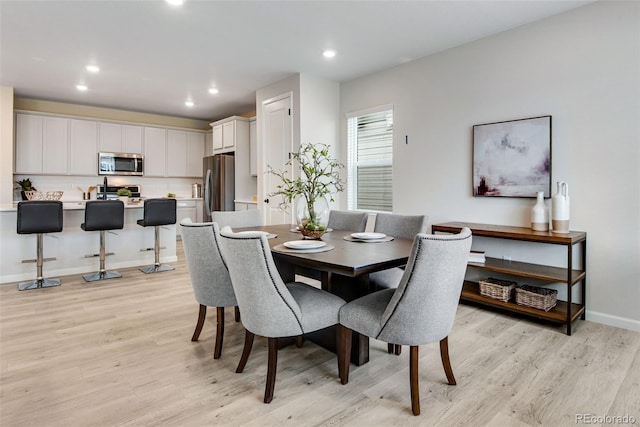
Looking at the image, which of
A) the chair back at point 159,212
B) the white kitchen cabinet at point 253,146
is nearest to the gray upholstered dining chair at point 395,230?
the chair back at point 159,212

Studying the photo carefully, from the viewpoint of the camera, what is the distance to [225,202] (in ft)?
20.8

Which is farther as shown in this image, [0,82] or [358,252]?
[0,82]

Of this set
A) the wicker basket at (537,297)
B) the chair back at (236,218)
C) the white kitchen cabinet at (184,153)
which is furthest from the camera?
the white kitchen cabinet at (184,153)

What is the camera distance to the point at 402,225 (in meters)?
2.86

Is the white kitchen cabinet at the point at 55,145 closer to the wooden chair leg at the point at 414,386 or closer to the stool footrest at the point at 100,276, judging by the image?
the stool footrest at the point at 100,276

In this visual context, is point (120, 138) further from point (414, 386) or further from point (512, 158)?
point (414, 386)

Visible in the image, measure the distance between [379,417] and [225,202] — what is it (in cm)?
516

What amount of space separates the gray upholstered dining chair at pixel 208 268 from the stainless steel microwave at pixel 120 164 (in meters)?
5.26

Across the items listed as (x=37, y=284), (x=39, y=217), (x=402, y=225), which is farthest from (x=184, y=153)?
(x=402, y=225)

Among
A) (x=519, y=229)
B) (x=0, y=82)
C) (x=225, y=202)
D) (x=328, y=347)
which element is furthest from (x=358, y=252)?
(x=0, y=82)

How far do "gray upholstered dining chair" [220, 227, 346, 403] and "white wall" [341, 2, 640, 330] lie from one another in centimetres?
246

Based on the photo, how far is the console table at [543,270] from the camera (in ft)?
9.00

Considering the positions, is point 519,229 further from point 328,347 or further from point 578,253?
point 328,347

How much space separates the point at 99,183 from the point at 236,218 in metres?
4.77
